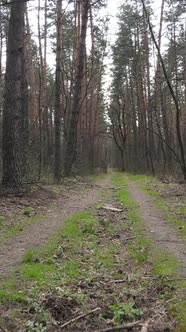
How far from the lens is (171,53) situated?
29422 millimetres

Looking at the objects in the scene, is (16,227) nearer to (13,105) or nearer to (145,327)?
(145,327)

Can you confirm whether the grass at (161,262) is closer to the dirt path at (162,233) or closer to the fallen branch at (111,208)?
the dirt path at (162,233)

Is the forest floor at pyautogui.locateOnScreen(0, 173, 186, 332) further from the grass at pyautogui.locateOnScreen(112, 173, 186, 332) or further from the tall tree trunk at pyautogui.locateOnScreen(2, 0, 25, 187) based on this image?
the tall tree trunk at pyautogui.locateOnScreen(2, 0, 25, 187)

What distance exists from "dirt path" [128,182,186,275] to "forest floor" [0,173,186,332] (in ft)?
0.06

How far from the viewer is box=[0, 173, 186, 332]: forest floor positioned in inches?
155

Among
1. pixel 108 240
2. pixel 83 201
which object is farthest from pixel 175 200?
pixel 108 240

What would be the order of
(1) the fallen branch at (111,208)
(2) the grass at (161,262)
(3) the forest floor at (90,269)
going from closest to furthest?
(3) the forest floor at (90,269)
(2) the grass at (161,262)
(1) the fallen branch at (111,208)

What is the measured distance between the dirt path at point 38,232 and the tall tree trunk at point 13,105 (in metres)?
1.76

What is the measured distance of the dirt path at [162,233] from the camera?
6180mm

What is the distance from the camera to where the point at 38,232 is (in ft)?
23.9

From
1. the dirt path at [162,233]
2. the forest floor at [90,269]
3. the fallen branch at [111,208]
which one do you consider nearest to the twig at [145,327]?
the forest floor at [90,269]

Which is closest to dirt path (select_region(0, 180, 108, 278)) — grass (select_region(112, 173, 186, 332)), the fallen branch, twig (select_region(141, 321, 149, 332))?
the fallen branch

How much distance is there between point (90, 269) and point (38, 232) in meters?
2.07

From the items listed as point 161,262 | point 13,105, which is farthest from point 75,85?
point 161,262
